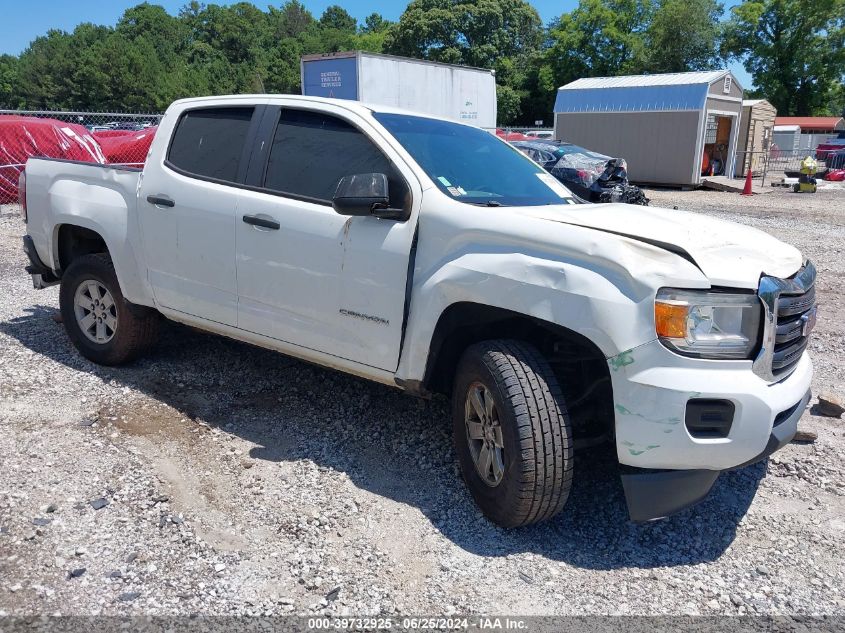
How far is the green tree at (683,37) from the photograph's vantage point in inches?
2259

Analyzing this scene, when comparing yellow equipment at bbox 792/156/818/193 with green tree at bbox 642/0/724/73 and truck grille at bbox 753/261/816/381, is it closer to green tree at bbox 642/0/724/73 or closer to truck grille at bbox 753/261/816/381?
truck grille at bbox 753/261/816/381

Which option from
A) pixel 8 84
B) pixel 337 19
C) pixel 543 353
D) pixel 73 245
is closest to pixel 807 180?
pixel 543 353

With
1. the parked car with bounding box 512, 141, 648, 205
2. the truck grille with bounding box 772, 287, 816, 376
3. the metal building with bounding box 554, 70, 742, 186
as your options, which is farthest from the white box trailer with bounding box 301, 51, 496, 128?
the truck grille with bounding box 772, 287, 816, 376

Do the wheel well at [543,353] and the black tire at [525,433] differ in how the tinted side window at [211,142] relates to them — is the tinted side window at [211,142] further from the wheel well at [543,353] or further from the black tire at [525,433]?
the black tire at [525,433]

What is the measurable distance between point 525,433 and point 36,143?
12840 millimetres

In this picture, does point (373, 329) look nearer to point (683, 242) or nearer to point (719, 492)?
point (683, 242)

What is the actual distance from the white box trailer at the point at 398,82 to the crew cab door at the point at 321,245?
15.4m

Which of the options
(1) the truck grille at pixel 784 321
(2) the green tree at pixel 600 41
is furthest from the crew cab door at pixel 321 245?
(2) the green tree at pixel 600 41

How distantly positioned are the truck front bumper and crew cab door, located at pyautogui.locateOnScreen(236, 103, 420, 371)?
1.20m

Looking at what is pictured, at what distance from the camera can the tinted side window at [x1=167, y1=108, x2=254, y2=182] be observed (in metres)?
4.45

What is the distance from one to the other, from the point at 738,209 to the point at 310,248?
646 inches

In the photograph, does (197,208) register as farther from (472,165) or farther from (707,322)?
(707,322)

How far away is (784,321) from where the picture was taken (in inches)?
123

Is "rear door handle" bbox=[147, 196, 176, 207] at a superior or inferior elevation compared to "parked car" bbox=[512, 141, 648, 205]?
superior
